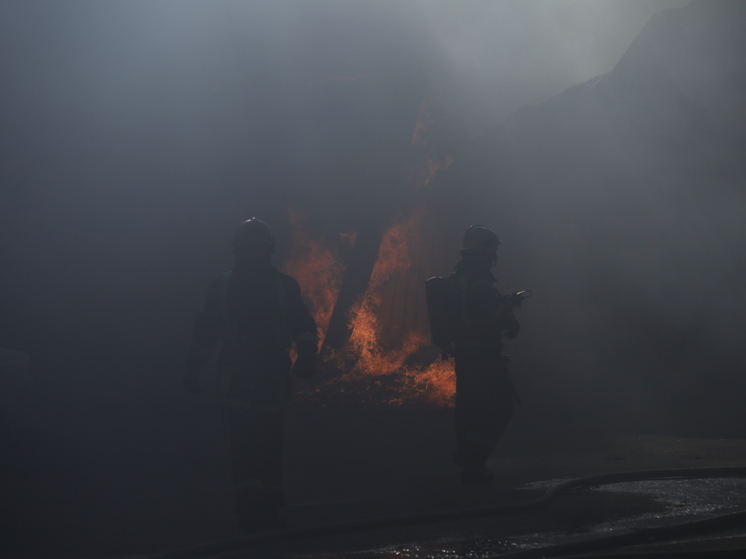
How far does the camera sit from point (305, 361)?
4.51m

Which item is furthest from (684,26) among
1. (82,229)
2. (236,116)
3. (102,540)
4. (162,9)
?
(102,540)

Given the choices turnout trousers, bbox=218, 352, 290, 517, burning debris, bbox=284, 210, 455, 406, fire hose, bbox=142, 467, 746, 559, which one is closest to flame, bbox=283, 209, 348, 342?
burning debris, bbox=284, 210, 455, 406

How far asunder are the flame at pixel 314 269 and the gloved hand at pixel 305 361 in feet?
27.4

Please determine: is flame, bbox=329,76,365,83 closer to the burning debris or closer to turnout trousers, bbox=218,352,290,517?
the burning debris

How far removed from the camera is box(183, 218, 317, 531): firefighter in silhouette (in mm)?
4180

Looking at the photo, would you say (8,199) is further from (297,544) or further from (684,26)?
(684,26)

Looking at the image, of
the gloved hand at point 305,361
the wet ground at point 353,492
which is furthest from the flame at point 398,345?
the gloved hand at point 305,361

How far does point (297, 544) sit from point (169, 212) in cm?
902

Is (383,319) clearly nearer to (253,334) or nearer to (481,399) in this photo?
(481,399)

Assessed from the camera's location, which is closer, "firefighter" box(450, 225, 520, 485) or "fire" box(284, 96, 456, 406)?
"firefighter" box(450, 225, 520, 485)

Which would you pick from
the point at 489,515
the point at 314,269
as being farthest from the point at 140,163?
the point at 489,515

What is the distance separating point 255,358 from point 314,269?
894 centimetres

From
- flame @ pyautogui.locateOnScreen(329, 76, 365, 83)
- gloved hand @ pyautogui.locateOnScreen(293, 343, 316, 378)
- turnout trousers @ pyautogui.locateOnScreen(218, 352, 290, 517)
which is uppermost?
flame @ pyautogui.locateOnScreen(329, 76, 365, 83)

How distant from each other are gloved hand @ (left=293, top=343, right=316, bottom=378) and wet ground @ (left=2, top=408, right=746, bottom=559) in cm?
89
